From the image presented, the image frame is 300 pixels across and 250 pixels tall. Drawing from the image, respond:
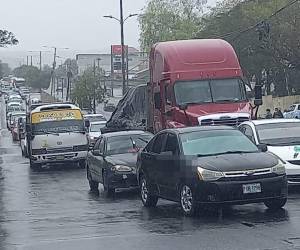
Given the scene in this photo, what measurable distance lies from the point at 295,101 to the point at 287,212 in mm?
56009

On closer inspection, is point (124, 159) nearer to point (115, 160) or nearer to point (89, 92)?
point (115, 160)

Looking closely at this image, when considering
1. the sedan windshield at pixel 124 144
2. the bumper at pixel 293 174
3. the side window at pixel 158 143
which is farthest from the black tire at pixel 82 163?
the side window at pixel 158 143

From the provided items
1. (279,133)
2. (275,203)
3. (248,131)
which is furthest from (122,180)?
(275,203)

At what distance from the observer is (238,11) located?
69875 mm

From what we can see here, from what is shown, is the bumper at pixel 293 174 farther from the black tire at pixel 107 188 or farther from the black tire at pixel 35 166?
the black tire at pixel 35 166

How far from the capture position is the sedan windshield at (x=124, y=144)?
67.0 ft

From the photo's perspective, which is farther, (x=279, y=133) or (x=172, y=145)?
(x=279, y=133)

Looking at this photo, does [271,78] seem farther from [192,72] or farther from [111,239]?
[111,239]

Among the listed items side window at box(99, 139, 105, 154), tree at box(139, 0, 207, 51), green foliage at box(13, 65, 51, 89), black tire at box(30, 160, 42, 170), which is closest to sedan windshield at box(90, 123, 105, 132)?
black tire at box(30, 160, 42, 170)

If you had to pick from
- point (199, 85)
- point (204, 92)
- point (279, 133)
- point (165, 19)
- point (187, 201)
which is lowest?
point (187, 201)

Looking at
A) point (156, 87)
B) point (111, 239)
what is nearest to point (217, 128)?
point (111, 239)

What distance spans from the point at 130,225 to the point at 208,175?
152cm

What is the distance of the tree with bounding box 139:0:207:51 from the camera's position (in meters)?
84.3

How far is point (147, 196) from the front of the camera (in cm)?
1645
